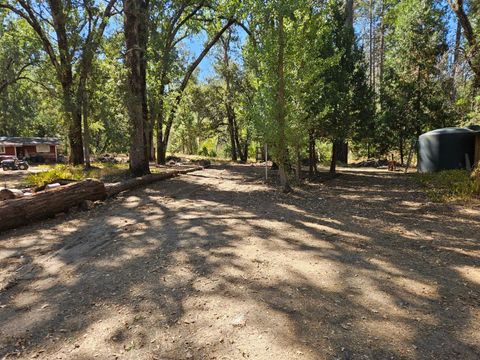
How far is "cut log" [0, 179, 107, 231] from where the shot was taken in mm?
6801

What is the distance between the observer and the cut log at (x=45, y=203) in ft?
22.3

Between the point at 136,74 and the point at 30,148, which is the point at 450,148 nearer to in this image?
the point at 136,74

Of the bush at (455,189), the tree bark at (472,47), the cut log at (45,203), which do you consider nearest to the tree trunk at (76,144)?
the cut log at (45,203)

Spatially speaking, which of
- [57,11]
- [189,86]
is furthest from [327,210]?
[189,86]

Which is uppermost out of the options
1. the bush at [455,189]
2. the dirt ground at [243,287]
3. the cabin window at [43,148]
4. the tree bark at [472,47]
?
the tree bark at [472,47]

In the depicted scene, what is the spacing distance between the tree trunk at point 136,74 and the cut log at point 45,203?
4366mm

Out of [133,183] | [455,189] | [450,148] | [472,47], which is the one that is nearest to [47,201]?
[133,183]

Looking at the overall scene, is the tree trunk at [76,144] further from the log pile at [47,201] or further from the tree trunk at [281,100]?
the tree trunk at [281,100]

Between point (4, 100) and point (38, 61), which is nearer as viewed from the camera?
point (38, 61)

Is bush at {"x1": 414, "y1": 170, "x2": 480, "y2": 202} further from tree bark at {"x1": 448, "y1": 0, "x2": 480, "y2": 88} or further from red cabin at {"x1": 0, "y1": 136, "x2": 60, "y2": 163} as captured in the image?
red cabin at {"x1": 0, "y1": 136, "x2": 60, "y2": 163}

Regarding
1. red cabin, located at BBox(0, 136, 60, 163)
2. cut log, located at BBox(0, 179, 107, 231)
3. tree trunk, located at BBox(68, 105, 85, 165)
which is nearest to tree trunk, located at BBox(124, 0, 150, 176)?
cut log, located at BBox(0, 179, 107, 231)

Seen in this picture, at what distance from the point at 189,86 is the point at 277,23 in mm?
22033

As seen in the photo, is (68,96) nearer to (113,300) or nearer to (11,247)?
(11,247)

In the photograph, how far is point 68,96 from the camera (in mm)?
15023
